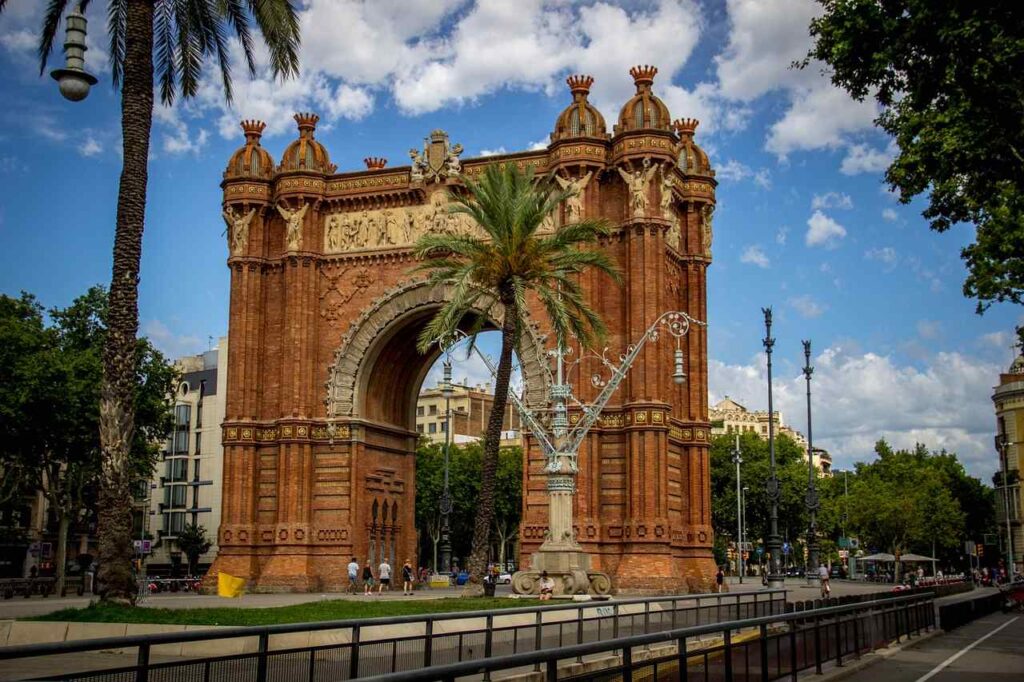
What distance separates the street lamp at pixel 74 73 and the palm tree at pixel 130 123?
28.7ft

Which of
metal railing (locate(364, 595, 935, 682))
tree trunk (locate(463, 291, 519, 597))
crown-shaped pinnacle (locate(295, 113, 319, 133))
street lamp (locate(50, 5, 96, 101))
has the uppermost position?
crown-shaped pinnacle (locate(295, 113, 319, 133))

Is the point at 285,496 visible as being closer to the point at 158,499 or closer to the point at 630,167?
the point at 630,167

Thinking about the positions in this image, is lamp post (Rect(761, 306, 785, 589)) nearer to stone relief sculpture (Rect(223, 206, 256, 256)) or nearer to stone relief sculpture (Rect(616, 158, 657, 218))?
stone relief sculpture (Rect(616, 158, 657, 218))

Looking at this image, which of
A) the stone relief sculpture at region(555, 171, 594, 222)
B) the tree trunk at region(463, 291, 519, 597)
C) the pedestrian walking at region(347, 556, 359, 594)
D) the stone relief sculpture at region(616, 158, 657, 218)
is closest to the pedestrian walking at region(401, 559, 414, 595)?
the pedestrian walking at region(347, 556, 359, 594)

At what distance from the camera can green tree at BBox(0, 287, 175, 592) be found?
4153 centimetres

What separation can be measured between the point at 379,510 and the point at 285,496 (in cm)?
417

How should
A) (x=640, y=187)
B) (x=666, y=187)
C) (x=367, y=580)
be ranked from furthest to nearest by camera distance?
1. (x=666, y=187)
2. (x=640, y=187)
3. (x=367, y=580)

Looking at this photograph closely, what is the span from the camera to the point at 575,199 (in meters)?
41.8

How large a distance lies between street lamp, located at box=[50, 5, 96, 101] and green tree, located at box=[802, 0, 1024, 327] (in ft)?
45.1

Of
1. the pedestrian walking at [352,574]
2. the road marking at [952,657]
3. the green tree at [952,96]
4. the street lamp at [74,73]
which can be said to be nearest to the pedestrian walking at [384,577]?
the pedestrian walking at [352,574]

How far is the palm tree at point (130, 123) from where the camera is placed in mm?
23359

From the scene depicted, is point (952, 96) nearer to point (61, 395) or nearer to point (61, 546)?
point (61, 395)

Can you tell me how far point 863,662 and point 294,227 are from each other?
105ft

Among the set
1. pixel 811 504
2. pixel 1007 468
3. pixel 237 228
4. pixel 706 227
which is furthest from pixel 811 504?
pixel 1007 468
